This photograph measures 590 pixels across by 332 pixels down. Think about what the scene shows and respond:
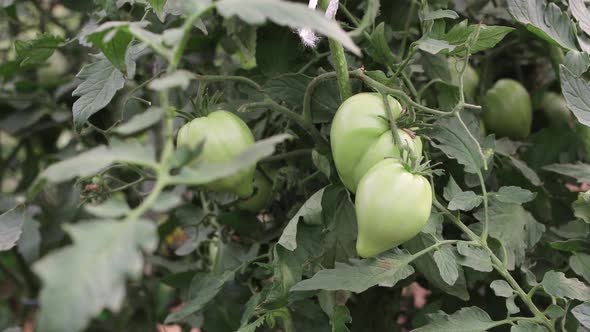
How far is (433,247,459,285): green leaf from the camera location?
460 mm

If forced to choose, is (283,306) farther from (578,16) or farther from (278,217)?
(578,16)

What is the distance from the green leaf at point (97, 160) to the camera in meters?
0.30

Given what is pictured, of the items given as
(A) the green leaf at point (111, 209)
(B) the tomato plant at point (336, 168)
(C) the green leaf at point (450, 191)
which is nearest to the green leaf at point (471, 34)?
(B) the tomato plant at point (336, 168)

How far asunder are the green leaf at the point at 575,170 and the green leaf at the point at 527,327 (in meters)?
0.17

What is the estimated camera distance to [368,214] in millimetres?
431

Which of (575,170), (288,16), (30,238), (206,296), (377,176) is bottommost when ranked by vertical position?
(30,238)

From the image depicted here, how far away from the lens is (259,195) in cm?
68

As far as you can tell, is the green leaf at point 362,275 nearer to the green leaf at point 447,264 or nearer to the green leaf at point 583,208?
the green leaf at point 447,264

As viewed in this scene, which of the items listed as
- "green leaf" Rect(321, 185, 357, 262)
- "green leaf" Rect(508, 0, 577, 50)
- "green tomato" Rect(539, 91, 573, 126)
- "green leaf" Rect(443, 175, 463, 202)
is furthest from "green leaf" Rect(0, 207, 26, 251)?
"green tomato" Rect(539, 91, 573, 126)

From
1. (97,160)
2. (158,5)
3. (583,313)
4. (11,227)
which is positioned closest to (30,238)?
(11,227)

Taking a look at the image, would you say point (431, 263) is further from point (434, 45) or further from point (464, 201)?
point (434, 45)

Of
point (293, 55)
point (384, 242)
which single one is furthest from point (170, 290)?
point (384, 242)

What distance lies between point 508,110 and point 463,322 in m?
0.32

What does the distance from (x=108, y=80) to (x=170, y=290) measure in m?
0.67
